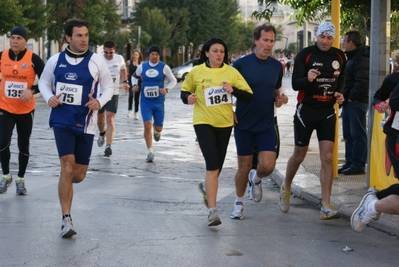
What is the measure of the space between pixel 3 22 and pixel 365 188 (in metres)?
25.3

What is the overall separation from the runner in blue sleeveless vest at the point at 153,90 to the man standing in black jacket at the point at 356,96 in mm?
3509

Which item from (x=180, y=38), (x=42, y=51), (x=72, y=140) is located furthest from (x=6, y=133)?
(x=180, y=38)

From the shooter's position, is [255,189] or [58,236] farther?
[255,189]

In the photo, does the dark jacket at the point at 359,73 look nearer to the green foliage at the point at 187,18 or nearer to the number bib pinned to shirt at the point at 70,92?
the number bib pinned to shirt at the point at 70,92

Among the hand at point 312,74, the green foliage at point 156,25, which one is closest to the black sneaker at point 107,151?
the hand at point 312,74

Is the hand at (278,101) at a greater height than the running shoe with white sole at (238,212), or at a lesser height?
greater

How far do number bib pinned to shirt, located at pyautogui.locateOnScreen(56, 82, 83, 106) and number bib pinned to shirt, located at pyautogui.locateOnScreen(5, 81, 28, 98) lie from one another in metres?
2.32

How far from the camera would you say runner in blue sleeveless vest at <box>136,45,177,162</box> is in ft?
47.8

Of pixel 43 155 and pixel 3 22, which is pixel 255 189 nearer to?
pixel 43 155

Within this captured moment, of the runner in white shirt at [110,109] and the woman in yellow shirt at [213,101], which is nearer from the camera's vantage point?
the woman in yellow shirt at [213,101]

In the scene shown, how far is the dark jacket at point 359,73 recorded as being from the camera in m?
11.7

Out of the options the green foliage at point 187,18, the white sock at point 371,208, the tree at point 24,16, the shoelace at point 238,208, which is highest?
the green foliage at point 187,18

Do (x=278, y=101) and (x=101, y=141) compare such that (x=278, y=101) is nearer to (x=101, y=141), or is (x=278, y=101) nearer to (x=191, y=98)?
(x=191, y=98)

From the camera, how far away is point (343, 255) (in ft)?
23.5
